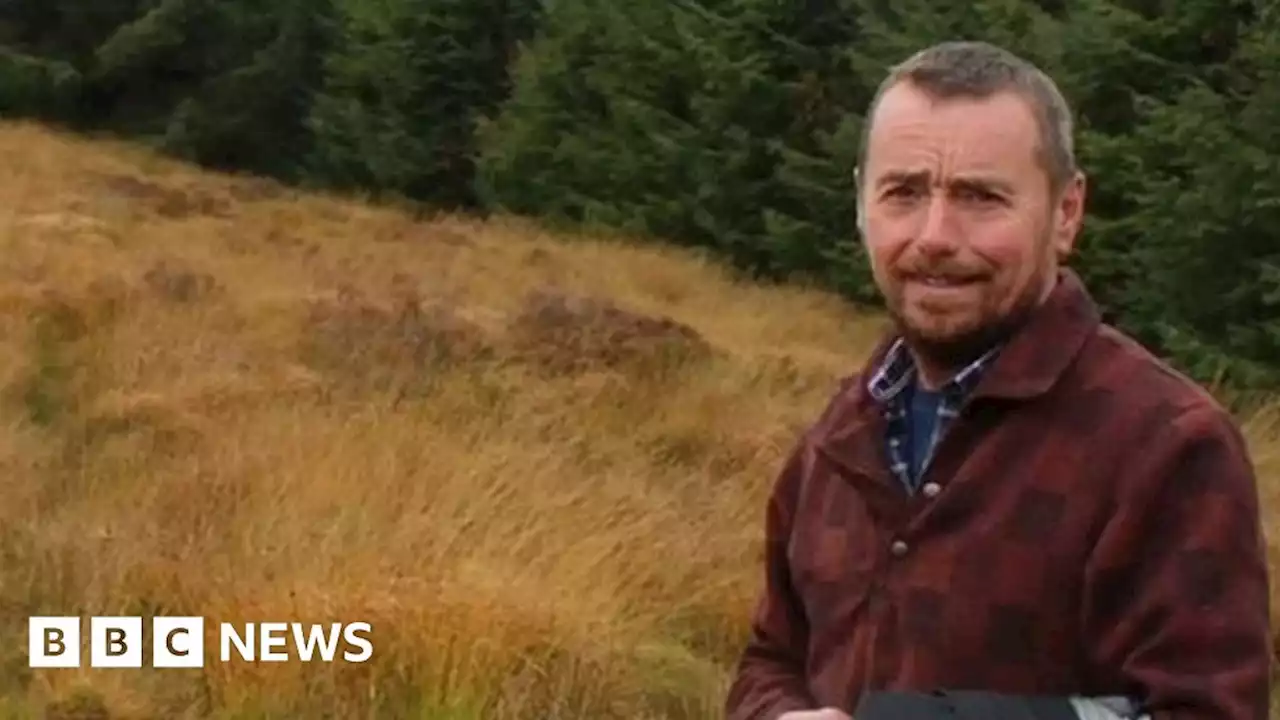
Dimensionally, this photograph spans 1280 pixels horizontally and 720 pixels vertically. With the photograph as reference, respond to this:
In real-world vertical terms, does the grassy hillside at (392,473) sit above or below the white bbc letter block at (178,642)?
below

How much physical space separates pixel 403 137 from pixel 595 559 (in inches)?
637

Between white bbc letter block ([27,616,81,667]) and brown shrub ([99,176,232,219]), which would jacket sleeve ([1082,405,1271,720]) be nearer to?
white bbc letter block ([27,616,81,667])

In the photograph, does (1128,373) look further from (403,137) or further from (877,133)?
(403,137)

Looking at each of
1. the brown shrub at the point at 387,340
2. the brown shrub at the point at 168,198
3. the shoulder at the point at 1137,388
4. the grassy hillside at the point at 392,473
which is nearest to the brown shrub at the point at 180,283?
the grassy hillside at the point at 392,473

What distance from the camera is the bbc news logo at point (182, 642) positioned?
427cm

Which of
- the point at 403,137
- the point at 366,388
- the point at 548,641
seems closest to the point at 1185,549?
the point at 548,641

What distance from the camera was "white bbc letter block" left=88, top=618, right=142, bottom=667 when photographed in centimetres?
428

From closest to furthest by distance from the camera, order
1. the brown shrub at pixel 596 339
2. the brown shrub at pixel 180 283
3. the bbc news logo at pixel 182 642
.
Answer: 1. the bbc news logo at pixel 182 642
2. the brown shrub at pixel 596 339
3. the brown shrub at pixel 180 283

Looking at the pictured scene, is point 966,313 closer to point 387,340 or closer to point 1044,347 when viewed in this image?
point 1044,347

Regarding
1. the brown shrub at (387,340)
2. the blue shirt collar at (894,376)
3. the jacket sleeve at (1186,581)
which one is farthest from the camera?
the brown shrub at (387,340)

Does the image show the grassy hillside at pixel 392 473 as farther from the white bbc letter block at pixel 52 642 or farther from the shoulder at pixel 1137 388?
the shoulder at pixel 1137 388

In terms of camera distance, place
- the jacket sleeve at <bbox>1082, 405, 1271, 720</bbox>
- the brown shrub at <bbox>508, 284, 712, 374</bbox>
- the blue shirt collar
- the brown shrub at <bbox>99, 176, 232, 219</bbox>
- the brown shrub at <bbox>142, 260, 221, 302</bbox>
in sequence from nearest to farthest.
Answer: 1. the jacket sleeve at <bbox>1082, 405, 1271, 720</bbox>
2. the blue shirt collar
3. the brown shrub at <bbox>508, 284, 712, 374</bbox>
4. the brown shrub at <bbox>142, 260, 221, 302</bbox>
5. the brown shrub at <bbox>99, 176, 232, 219</bbox>

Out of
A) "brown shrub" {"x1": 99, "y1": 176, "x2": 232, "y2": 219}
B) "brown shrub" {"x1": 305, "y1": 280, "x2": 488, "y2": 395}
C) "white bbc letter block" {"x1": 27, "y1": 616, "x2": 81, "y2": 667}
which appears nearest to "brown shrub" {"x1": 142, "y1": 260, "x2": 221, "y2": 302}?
"brown shrub" {"x1": 305, "y1": 280, "x2": 488, "y2": 395}

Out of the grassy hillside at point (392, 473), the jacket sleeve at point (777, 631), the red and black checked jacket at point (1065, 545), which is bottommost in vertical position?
the grassy hillside at point (392, 473)
